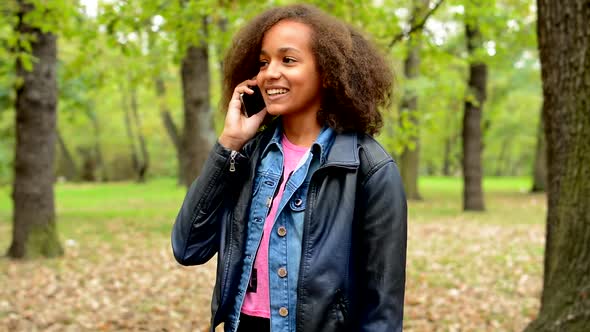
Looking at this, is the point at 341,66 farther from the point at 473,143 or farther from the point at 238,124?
the point at 473,143

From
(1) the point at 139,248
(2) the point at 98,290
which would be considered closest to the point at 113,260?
(1) the point at 139,248

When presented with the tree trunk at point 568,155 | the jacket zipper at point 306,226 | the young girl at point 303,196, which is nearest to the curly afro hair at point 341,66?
the young girl at point 303,196

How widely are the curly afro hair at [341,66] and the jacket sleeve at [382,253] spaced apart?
0.27 m

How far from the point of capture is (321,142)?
2.08 meters

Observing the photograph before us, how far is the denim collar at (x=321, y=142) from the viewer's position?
206cm

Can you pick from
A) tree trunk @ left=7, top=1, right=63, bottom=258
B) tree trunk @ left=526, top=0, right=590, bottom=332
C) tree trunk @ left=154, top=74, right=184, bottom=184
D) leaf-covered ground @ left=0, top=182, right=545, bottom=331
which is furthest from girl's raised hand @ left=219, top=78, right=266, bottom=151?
tree trunk @ left=154, top=74, right=184, bottom=184

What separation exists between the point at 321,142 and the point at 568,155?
7.87 ft

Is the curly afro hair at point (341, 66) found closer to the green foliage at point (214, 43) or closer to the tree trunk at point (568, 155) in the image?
the green foliage at point (214, 43)

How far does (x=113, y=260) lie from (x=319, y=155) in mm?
7226

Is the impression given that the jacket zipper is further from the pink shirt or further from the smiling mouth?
the smiling mouth

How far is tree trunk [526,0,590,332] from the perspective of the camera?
3494 mm

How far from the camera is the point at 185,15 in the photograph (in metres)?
6.57

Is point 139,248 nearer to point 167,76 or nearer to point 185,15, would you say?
point 185,15

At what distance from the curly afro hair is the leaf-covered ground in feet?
12.1
